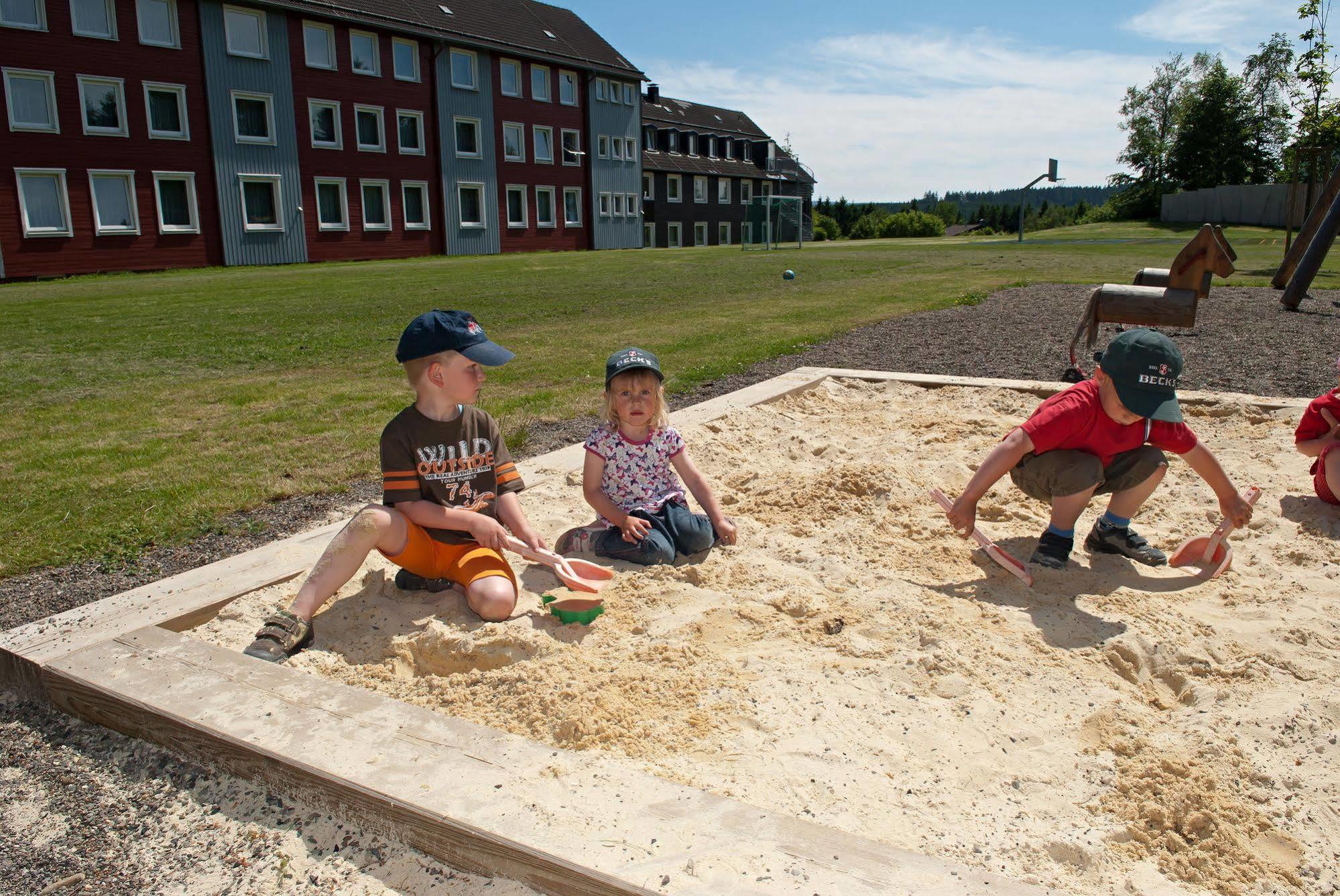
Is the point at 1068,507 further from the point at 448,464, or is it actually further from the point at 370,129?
the point at 370,129

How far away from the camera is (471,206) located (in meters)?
33.4

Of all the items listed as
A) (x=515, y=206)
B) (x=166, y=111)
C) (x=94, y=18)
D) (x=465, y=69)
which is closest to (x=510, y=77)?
(x=465, y=69)

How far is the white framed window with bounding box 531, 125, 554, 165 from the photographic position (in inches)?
1412

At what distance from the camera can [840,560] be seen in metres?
3.44

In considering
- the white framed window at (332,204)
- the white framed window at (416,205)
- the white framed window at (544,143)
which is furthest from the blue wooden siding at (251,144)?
the white framed window at (544,143)

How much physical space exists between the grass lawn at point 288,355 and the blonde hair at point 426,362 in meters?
1.47

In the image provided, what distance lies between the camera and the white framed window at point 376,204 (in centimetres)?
2967

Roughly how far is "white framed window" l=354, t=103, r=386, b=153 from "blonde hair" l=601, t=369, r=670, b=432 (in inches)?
1119

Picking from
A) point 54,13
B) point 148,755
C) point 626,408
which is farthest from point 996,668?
point 54,13

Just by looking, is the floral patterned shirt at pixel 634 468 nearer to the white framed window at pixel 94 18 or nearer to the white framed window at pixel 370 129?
the white framed window at pixel 94 18

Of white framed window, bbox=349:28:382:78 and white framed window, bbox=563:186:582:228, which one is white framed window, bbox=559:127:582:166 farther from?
white framed window, bbox=349:28:382:78

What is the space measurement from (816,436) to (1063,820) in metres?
3.44

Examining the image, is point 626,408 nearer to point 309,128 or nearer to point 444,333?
point 444,333

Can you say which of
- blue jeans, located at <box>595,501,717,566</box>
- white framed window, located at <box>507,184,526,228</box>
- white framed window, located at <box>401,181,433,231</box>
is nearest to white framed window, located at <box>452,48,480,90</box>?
white framed window, located at <box>507,184,526,228</box>
